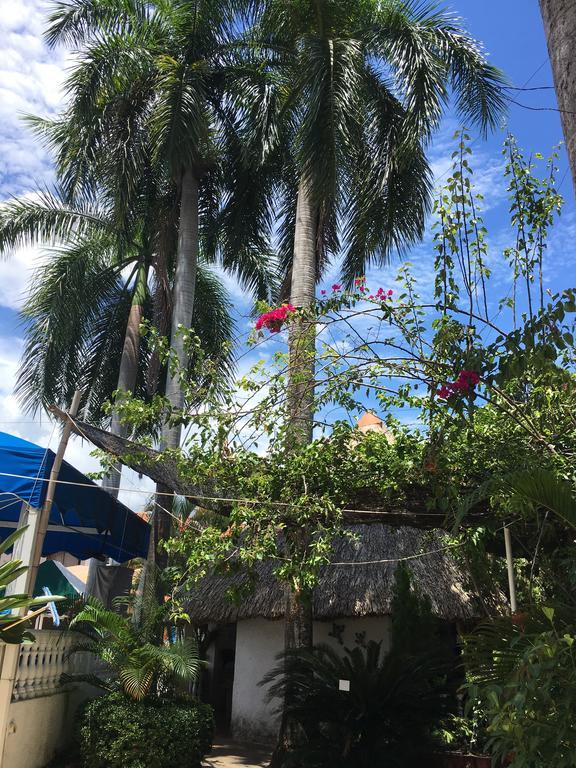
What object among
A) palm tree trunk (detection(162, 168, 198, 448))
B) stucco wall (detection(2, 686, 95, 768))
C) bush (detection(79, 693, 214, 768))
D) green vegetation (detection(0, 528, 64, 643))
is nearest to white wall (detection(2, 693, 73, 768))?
stucco wall (detection(2, 686, 95, 768))

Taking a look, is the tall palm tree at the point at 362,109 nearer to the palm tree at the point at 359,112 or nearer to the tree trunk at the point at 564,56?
the palm tree at the point at 359,112

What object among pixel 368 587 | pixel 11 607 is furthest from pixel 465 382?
pixel 368 587

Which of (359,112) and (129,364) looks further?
(129,364)

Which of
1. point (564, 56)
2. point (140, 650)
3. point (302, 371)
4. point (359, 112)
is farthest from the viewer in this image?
point (359, 112)

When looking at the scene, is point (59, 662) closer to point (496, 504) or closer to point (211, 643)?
point (496, 504)

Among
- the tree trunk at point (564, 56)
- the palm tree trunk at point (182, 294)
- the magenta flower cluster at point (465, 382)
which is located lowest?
the magenta flower cluster at point (465, 382)

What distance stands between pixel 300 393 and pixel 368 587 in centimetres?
522

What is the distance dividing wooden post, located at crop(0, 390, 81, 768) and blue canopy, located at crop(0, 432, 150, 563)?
0.11 meters

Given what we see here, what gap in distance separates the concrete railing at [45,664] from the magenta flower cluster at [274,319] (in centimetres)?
400

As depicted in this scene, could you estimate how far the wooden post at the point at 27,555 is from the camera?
672 cm

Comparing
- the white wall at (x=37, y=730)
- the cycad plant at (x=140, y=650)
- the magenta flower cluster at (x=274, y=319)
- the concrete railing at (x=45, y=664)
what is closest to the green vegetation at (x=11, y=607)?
the concrete railing at (x=45, y=664)

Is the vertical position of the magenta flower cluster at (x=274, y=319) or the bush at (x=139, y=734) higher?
the magenta flower cluster at (x=274, y=319)

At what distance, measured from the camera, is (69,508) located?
29.8 feet

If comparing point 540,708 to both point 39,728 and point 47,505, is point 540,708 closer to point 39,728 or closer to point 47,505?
point 47,505
